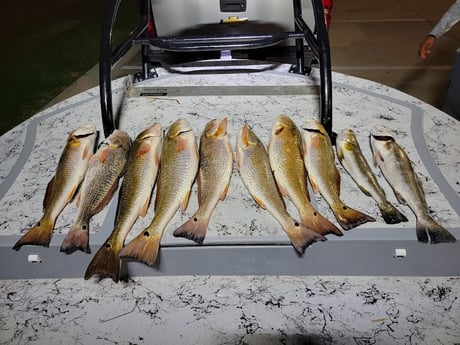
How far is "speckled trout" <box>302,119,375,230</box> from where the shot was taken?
4.53 ft

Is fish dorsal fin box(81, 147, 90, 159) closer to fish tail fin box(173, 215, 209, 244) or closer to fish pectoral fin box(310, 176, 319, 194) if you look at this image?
fish tail fin box(173, 215, 209, 244)

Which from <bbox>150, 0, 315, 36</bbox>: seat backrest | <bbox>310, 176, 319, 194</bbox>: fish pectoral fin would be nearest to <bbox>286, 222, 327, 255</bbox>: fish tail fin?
<bbox>310, 176, 319, 194</bbox>: fish pectoral fin

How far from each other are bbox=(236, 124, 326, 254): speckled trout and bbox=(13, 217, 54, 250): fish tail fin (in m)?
0.71

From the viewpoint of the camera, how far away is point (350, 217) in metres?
1.38

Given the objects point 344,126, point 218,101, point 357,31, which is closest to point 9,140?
point 218,101

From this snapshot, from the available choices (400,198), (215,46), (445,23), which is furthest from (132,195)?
(445,23)

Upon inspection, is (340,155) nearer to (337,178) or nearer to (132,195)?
(337,178)

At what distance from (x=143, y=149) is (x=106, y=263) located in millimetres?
571

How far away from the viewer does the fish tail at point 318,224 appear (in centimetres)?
132

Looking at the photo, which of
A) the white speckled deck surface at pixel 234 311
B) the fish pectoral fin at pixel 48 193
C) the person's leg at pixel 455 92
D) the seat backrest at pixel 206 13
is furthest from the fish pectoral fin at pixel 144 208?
the person's leg at pixel 455 92

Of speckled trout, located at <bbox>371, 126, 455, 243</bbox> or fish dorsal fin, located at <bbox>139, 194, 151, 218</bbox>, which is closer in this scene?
speckled trout, located at <bbox>371, 126, 455, 243</bbox>

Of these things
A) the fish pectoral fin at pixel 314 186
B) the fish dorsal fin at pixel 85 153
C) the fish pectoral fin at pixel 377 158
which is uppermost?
the fish dorsal fin at pixel 85 153

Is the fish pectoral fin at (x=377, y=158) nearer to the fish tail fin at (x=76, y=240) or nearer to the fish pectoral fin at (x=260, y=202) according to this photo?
the fish pectoral fin at (x=260, y=202)

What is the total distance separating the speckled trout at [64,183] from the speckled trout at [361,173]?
3.44ft
